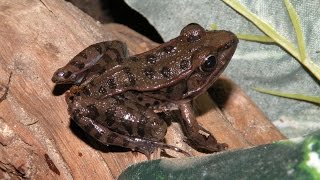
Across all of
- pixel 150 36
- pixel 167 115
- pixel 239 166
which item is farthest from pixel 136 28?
pixel 239 166

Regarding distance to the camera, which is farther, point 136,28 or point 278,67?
point 136,28

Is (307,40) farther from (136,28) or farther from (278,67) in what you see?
(136,28)

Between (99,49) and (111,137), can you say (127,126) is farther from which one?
(99,49)

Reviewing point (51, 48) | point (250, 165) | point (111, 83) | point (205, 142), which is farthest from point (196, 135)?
point (51, 48)

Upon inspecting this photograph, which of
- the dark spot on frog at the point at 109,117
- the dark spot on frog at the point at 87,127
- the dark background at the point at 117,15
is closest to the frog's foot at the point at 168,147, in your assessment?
the dark spot on frog at the point at 109,117

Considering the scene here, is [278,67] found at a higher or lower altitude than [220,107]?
higher

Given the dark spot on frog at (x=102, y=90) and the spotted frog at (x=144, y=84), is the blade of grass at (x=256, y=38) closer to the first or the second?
the spotted frog at (x=144, y=84)
